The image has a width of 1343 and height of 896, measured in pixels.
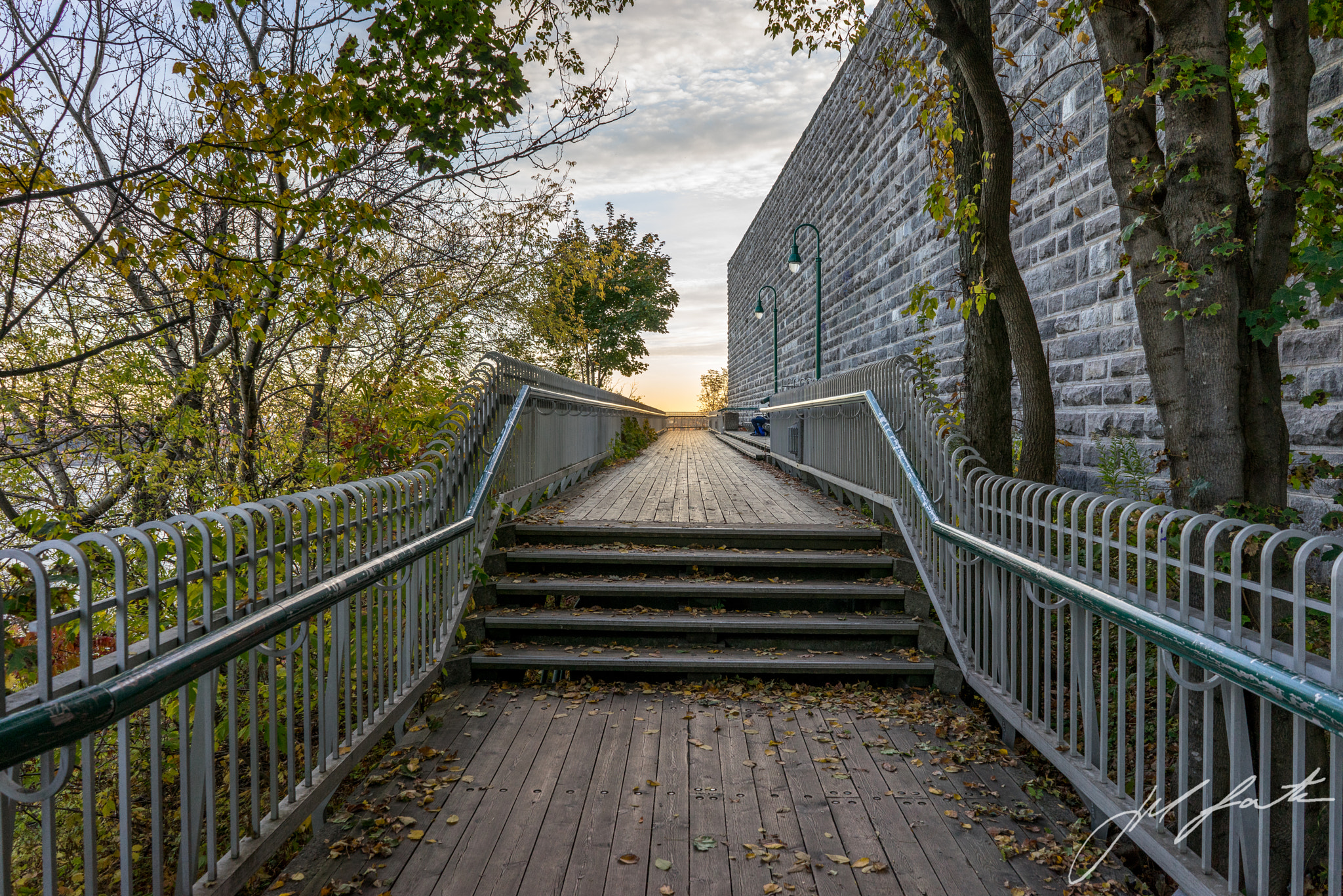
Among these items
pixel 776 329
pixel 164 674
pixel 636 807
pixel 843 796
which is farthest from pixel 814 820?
pixel 776 329

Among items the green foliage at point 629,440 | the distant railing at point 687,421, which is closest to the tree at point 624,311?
the green foliage at point 629,440

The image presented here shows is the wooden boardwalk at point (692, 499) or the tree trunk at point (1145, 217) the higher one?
the tree trunk at point (1145, 217)

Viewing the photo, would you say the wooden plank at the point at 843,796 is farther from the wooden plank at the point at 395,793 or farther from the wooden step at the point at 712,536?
the wooden step at the point at 712,536

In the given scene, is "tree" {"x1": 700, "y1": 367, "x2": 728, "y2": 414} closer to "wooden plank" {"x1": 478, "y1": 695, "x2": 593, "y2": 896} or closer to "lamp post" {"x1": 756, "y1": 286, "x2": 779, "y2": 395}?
"lamp post" {"x1": 756, "y1": 286, "x2": 779, "y2": 395}

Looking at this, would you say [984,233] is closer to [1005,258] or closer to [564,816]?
[1005,258]

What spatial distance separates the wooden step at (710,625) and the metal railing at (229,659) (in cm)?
41

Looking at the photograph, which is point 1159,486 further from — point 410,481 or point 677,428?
point 677,428

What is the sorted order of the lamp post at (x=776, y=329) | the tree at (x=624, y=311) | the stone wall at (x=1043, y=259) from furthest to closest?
the tree at (x=624, y=311) < the lamp post at (x=776, y=329) < the stone wall at (x=1043, y=259)

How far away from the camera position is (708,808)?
309 centimetres

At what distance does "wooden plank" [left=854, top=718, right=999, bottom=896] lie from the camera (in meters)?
2.61

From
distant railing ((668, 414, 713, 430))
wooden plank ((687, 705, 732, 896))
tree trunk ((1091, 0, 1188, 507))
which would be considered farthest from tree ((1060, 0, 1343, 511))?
distant railing ((668, 414, 713, 430))

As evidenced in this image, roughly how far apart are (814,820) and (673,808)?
567mm

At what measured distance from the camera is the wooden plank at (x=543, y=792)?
2637 millimetres

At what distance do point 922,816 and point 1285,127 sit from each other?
2825 millimetres
